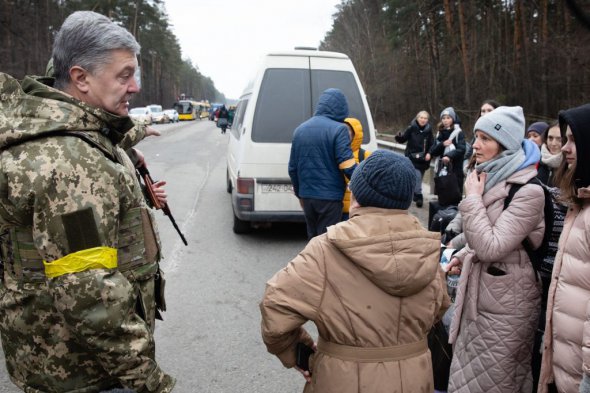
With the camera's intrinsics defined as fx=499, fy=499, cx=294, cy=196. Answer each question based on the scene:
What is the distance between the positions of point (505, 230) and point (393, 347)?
117 centimetres

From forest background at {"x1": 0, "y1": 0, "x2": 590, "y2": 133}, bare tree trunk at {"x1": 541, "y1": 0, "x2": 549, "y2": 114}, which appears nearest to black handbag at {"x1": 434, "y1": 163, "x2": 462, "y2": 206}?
forest background at {"x1": 0, "y1": 0, "x2": 590, "y2": 133}

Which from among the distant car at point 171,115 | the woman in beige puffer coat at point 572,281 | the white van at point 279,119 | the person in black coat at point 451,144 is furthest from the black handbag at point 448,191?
the distant car at point 171,115

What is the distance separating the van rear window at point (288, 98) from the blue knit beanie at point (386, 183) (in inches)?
181

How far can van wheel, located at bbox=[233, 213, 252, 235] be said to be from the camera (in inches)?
297

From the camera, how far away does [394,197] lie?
2.01 m

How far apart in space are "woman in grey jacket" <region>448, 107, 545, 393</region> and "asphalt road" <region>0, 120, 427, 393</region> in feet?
4.28

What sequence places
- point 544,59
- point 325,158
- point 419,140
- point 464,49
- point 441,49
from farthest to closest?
point 441,49
point 464,49
point 544,59
point 419,140
point 325,158

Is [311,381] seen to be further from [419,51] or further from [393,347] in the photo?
[419,51]

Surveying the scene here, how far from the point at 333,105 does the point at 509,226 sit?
103 inches

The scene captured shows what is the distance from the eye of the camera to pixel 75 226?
5.10ft

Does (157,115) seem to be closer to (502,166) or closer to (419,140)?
(419,140)

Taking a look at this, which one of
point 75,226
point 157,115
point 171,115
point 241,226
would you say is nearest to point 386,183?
point 75,226

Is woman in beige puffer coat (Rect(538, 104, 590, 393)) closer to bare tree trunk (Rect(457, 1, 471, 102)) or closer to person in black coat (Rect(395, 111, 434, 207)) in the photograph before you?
person in black coat (Rect(395, 111, 434, 207))

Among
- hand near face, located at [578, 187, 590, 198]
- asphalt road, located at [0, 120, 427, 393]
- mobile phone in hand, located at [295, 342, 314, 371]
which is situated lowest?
asphalt road, located at [0, 120, 427, 393]
